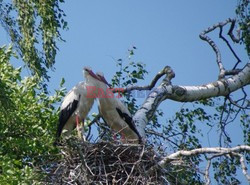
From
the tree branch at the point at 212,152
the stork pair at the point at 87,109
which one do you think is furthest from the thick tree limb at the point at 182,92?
the tree branch at the point at 212,152

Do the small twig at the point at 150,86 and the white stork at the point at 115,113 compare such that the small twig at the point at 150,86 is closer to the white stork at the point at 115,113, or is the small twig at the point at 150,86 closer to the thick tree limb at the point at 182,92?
the thick tree limb at the point at 182,92

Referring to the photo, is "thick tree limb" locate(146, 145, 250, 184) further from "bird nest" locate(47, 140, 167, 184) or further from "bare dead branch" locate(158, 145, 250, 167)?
"bird nest" locate(47, 140, 167, 184)

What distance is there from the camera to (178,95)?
11.0 metres

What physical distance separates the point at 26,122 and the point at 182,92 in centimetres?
188

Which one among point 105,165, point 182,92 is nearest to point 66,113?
Answer: point 182,92

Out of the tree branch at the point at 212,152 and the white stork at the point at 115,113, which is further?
the white stork at the point at 115,113

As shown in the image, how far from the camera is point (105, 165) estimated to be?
9.46 m

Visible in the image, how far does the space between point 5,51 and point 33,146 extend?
1430mm

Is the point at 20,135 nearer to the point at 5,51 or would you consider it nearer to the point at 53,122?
the point at 53,122

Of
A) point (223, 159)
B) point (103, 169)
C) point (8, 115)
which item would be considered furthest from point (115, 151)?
point (223, 159)

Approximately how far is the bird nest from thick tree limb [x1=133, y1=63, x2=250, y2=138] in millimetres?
544

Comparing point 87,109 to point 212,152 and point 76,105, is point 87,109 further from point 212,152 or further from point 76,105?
point 212,152

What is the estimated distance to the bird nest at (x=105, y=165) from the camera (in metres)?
9.17

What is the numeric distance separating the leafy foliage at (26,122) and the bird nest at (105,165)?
588mm
